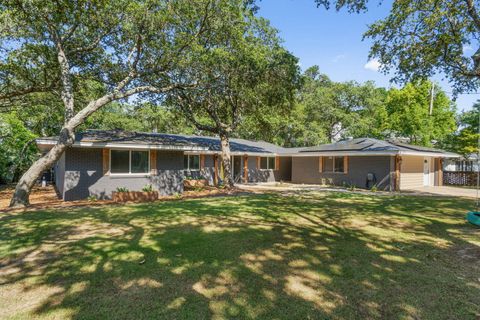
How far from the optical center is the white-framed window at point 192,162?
62.3ft

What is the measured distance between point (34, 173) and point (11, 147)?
10.8m

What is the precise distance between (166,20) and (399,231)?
38.7ft

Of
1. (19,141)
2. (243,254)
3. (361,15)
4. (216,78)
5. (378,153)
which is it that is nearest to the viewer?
(243,254)

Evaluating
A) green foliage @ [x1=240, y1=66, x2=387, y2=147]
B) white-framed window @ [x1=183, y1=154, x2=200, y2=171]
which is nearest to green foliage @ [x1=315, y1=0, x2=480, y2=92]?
white-framed window @ [x1=183, y1=154, x2=200, y2=171]

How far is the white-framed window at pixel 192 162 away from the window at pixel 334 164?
31.0 feet

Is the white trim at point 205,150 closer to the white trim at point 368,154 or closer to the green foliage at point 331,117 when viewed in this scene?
the white trim at point 368,154

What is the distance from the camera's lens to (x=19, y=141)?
60.8ft

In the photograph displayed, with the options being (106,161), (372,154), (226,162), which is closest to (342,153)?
(372,154)

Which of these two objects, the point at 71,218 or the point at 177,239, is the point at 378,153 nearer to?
the point at 177,239

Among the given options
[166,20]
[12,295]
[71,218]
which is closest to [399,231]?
[12,295]

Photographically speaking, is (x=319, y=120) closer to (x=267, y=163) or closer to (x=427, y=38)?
(x=267, y=163)

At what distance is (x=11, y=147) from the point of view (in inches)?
717

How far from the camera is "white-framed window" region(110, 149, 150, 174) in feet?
41.6

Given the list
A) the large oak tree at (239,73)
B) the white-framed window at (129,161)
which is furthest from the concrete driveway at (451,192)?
the white-framed window at (129,161)
